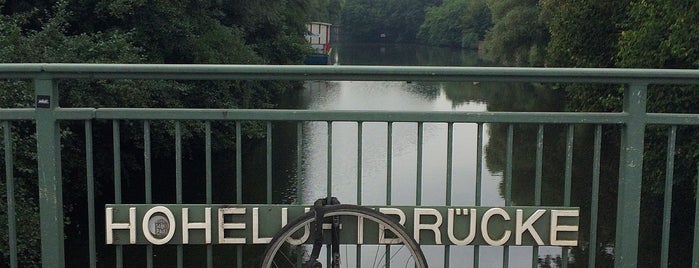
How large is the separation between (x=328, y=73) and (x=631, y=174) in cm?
137

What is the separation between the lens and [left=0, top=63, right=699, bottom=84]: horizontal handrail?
3.18 meters

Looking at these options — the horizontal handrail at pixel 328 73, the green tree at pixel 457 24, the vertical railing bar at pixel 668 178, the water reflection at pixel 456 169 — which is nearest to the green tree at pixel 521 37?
the water reflection at pixel 456 169

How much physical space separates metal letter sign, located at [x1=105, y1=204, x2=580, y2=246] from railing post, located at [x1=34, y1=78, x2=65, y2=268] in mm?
228

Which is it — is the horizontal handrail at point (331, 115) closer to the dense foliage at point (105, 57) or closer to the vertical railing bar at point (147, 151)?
the vertical railing bar at point (147, 151)

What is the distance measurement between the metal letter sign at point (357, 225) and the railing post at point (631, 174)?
0.74 ft

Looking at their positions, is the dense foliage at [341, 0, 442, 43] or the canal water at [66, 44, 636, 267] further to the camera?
the dense foliage at [341, 0, 442, 43]

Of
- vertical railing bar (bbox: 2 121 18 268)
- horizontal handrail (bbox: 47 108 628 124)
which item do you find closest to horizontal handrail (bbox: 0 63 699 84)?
horizontal handrail (bbox: 47 108 628 124)

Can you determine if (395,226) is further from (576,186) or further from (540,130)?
(576,186)

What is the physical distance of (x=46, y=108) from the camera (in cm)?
326

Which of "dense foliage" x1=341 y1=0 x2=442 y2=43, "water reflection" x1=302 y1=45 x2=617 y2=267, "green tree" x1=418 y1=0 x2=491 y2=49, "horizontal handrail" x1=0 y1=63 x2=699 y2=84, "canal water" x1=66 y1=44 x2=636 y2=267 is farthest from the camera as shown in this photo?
"dense foliage" x1=341 y1=0 x2=442 y2=43

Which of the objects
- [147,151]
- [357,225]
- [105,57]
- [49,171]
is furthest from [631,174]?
[105,57]

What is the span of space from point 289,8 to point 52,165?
95.8ft

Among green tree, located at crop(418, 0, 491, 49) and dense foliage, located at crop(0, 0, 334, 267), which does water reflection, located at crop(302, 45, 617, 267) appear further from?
green tree, located at crop(418, 0, 491, 49)

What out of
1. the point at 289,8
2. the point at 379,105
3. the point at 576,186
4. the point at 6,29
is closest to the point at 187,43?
the point at 6,29
